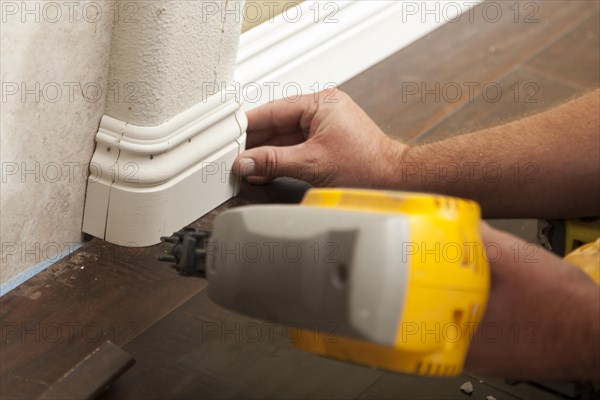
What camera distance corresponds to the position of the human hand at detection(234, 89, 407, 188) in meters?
1.42

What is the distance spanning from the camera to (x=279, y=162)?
146 cm

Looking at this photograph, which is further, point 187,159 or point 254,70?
point 254,70

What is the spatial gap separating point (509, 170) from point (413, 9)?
2.47 ft

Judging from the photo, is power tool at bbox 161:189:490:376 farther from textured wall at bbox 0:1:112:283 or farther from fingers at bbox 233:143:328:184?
fingers at bbox 233:143:328:184

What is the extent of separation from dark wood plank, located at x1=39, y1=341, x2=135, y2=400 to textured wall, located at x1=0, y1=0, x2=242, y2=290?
227 mm

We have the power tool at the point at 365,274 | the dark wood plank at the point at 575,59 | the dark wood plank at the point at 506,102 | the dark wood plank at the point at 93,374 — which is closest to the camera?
the power tool at the point at 365,274

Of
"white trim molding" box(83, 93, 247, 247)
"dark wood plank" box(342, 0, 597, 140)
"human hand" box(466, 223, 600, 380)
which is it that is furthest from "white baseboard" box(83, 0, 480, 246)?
"human hand" box(466, 223, 600, 380)

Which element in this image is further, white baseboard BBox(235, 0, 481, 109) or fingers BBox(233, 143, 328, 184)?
white baseboard BBox(235, 0, 481, 109)

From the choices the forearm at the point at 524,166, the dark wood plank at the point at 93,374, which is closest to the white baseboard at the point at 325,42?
the forearm at the point at 524,166

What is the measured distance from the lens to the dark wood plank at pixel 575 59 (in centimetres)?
192

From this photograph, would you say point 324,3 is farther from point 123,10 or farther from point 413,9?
point 123,10

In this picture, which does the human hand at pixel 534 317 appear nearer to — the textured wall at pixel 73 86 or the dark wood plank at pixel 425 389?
the dark wood plank at pixel 425 389

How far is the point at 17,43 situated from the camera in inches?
44.1

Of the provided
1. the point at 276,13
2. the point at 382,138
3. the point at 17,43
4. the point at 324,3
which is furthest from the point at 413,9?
the point at 17,43
